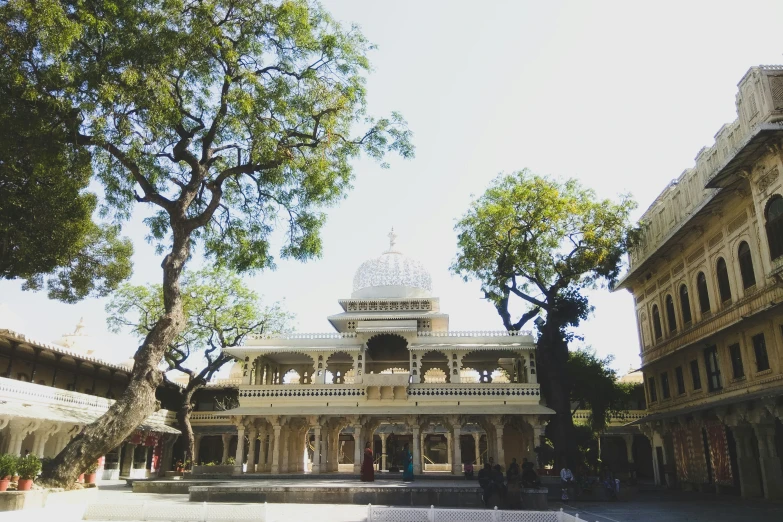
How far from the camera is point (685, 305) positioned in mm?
26172

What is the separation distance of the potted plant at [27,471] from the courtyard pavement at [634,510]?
1823 millimetres

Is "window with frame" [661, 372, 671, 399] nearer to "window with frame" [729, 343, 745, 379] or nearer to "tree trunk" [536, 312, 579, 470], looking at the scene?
"tree trunk" [536, 312, 579, 470]

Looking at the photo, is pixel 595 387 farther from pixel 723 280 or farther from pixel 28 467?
pixel 28 467

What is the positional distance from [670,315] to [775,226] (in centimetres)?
1043

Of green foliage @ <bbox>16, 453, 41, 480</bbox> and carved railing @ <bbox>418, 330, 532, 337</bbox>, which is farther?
carved railing @ <bbox>418, 330, 532, 337</bbox>

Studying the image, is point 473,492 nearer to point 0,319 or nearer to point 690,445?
point 690,445

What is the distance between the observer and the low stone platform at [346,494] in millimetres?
17188

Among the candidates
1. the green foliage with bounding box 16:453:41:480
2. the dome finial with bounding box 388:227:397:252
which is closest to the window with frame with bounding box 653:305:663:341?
the dome finial with bounding box 388:227:397:252

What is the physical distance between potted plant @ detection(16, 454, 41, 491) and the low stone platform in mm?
5174

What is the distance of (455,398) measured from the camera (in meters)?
27.2

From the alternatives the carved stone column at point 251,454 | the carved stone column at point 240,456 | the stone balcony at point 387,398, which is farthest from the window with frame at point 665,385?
the carved stone column at point 240,456

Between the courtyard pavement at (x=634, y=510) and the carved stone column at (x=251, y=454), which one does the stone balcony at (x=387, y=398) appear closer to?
the carved stone column at (x=251, y=454)

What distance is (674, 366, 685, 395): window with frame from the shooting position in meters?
27.0

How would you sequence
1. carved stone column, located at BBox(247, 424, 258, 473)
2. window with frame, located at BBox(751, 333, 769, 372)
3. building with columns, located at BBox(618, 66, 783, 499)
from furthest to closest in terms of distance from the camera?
1. carved stone column, located at BBox(247, 424, 258, 473)
2. window with frame, located at BBox(751, 333, 769, 372)
3. building with columns, located at BBox(618, 66, 783, 499)
